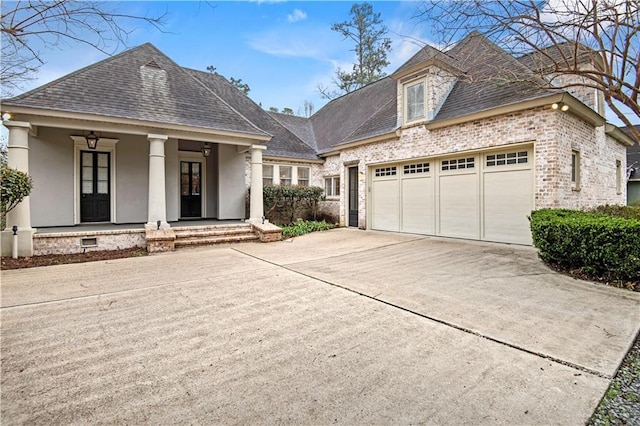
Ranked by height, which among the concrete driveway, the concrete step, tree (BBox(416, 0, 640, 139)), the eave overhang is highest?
tree (BBox(416, 0, 640, 139))

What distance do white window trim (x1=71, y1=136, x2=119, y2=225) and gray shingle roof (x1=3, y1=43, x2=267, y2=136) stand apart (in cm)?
181

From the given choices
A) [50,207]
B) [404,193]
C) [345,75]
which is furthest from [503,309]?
[345,75]

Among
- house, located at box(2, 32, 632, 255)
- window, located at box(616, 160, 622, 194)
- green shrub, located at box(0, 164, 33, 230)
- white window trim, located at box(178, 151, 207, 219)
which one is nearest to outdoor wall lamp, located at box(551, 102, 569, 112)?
house, located at box(2, 32, 632, 255)

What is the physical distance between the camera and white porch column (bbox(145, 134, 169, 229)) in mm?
8523

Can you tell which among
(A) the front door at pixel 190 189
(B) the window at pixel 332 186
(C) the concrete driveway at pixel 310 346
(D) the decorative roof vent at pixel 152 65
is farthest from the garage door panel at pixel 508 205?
(D) the decorative roof vent at pixel 152 65

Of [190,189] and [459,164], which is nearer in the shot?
[459,164]

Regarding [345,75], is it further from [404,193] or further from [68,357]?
[68,357]

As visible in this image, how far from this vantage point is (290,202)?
13.0 meters

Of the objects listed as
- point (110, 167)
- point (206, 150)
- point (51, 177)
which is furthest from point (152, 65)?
point (51, 177)

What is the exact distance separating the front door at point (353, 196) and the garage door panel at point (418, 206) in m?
2.38

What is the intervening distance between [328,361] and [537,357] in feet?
6.16

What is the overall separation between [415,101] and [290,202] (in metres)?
6.10

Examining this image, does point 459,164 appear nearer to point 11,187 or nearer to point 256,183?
point 256,183

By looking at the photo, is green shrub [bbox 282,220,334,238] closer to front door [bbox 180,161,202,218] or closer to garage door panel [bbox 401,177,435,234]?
garage door panel [bbox 401,177,435,234]
